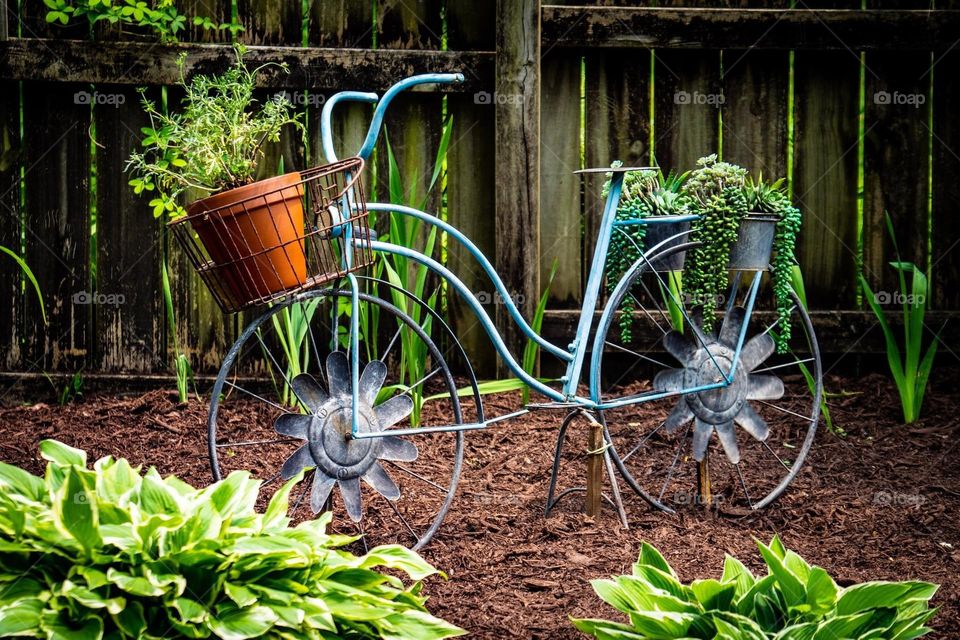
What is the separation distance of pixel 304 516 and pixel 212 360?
1302 mm

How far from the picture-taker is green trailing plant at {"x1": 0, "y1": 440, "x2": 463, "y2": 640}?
1.76 metres

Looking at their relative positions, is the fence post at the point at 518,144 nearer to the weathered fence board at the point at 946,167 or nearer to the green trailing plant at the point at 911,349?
the green trailing plant at the point at 911,349

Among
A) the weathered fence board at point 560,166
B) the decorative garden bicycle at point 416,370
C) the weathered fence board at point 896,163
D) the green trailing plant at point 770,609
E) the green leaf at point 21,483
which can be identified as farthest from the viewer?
the weathered fence board at point 896,163

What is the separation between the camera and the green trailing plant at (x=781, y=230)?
10.5ft

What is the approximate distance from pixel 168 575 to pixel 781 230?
7.39 feet

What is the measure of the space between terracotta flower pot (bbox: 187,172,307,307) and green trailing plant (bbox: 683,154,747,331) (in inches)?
52.8

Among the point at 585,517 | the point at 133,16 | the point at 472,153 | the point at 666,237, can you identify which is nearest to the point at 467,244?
the point at 666,237

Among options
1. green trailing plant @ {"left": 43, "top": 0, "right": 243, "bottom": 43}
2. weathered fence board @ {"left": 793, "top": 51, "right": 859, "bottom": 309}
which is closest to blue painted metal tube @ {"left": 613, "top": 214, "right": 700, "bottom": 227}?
weathered fence board @ {"left": 793, "top": 51, "right": 859, "bottom": 309}

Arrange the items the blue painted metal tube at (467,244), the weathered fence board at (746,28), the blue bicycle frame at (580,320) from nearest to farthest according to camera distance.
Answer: the blue painted metal tube at (467,244), the blue bicycle frame at (580,320), the weathered fence board at (746,28)


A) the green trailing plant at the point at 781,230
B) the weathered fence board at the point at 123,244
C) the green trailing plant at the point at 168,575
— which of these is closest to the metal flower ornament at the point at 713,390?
the green trailing plant at the point at 781,230

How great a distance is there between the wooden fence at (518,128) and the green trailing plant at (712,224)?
1040 millimetres

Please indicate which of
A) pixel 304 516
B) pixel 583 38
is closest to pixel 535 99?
pixel 583 38

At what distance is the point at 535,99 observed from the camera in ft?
13.5

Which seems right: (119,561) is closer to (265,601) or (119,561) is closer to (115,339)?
(265,601)
